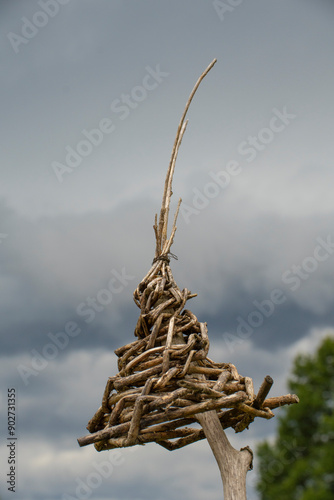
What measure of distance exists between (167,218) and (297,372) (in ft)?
22.1

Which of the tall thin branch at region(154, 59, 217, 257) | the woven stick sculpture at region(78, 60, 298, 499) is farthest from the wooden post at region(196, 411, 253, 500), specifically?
the tall thin branch at region(154, 59, 217, 257)

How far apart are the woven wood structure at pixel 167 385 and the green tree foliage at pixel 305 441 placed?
4774 millimetres

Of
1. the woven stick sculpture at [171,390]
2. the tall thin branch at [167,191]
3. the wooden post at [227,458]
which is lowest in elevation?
the wooden post at [227,458]

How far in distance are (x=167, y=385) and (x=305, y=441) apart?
6663 mm

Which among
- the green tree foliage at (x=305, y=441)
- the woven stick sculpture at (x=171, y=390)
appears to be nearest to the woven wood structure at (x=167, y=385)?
the woven stick sculpture at (x=171, y=390)

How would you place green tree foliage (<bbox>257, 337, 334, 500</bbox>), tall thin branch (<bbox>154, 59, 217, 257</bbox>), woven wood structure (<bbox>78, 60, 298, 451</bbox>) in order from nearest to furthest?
woven wood structure (<bbox>78, 60, 298, 451</bbox>) < tall thin branch (<bbox>154, 59, 217, 257</bbox>) < green tree foliage (<bbox>257, 337, 334, 500</bbox>)

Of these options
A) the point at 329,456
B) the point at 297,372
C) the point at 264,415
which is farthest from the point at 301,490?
the point at 264,415

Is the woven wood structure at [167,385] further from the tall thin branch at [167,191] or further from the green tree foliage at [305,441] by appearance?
the green tree foliage at [305,441]

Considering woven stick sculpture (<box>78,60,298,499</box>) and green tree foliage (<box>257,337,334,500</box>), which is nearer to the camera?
woven stick sculpture (<box>78,60,298,499</box>)

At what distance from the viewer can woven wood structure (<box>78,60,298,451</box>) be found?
5.87ft

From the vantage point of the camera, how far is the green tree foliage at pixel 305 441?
652 cm

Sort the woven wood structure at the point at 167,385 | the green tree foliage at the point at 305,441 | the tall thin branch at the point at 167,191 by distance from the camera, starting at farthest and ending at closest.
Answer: the green tree foliage at the point at 305,441, the tall thin branch at the point at 167,191, the woven wood structure at the point at 167,385

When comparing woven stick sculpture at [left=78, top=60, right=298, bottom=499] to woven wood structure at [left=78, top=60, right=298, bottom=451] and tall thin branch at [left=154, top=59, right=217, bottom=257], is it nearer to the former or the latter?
woven wood structure at [left=78, top=60, right=298, bottom=451]

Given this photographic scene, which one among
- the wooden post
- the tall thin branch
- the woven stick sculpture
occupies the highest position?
the tall thin branch
